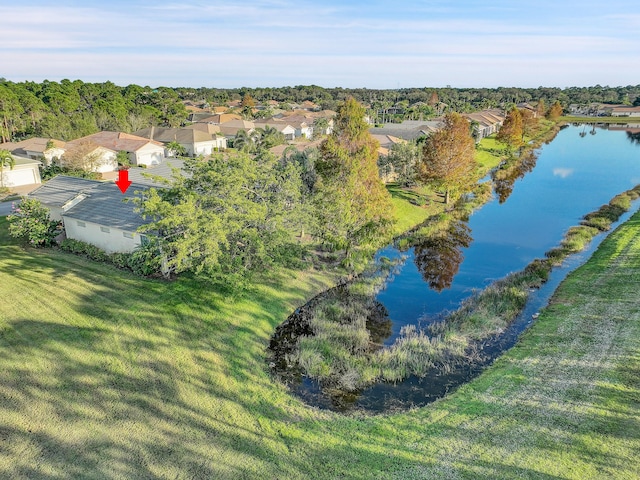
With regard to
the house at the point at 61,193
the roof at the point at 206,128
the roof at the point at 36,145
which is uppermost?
the roof at the point at 206,128

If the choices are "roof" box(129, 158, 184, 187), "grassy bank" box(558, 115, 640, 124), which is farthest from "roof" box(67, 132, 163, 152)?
"grassy bank" box(558, 115, 640, 124)

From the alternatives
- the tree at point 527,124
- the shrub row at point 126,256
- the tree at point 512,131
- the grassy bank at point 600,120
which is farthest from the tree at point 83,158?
the grassy bank at point 600,120

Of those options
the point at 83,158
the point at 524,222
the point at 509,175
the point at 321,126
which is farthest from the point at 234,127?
the point at 524,222

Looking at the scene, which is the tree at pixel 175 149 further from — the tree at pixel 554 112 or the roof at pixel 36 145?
the tree at pixel 554 112

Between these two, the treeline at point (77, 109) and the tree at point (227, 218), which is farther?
the treeline at point (77, 109)

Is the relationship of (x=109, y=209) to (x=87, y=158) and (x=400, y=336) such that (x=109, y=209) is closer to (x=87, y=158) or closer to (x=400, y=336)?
(x=400, y=336)

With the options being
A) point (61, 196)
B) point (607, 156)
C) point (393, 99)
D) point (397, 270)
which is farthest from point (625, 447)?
point (393, 99)

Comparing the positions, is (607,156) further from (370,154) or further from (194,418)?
(194,418)
